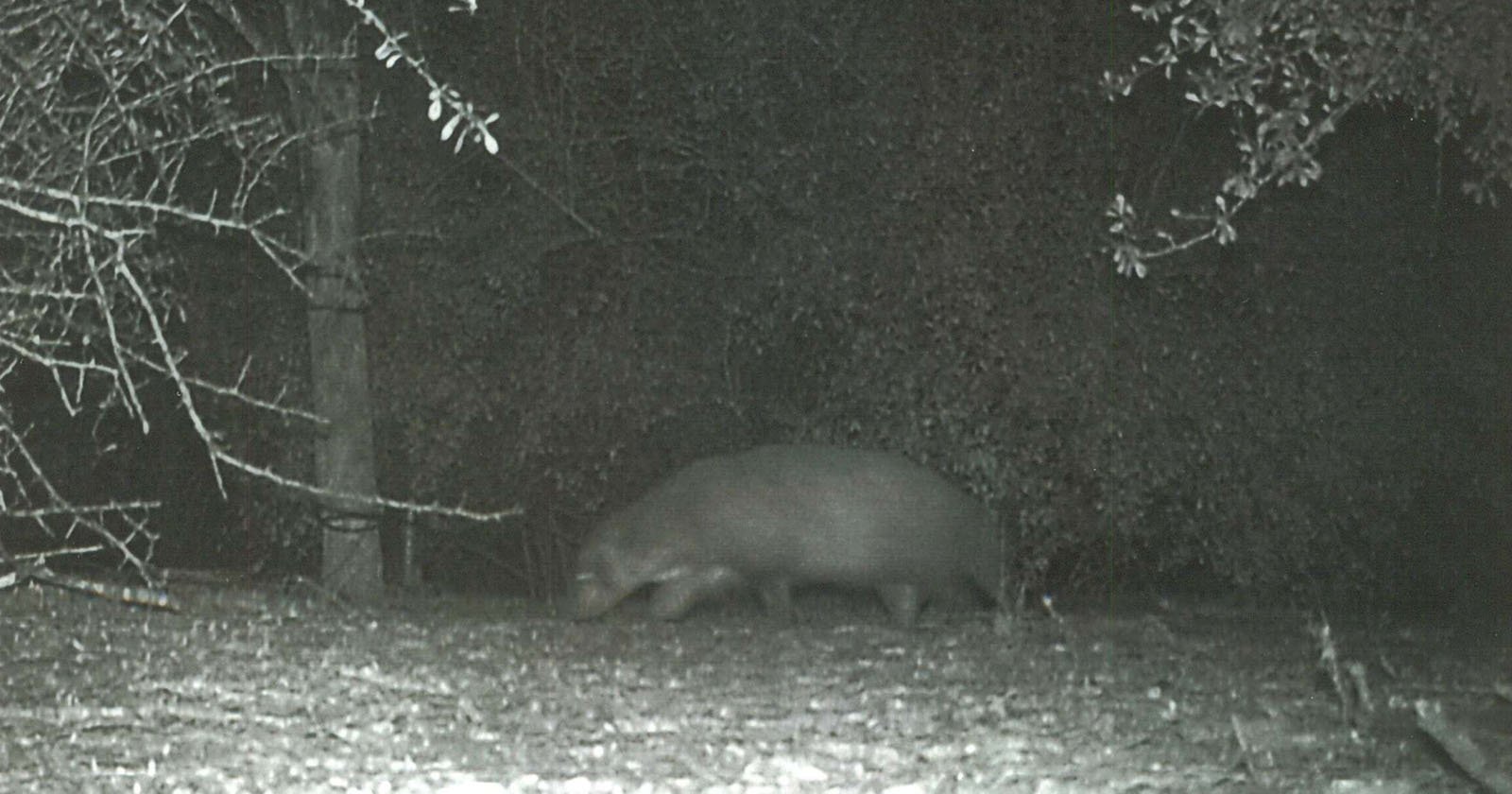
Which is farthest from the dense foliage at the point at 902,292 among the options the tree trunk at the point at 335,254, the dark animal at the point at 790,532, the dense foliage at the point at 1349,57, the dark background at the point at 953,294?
the dense foliage at the point at 1349,57

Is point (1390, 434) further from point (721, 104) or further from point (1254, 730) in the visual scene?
point (1254, 730)

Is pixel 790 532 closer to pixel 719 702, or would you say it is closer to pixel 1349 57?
pixel 719 702

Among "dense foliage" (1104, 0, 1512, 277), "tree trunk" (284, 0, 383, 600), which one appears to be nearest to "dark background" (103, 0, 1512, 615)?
"tree trunk" (284, 0, 383, 600)

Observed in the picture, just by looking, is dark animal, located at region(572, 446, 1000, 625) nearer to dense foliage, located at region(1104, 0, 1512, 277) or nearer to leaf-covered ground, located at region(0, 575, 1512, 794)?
leaf-covered ground, located at region(0, 575, 1512, 794)

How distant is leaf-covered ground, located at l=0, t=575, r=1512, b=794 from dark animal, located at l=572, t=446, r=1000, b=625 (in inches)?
8.3

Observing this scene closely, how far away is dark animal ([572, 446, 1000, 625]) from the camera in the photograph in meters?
8.65

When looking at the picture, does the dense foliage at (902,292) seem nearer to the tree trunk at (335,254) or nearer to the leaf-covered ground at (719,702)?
the tree trunk at (335,254)

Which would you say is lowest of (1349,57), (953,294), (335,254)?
(953,294)

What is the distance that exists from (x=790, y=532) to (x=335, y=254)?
2.70 m

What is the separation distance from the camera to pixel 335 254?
9.81 m

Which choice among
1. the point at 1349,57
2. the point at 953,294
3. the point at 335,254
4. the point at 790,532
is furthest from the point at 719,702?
the point at 335,254

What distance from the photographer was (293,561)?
10.8 meters

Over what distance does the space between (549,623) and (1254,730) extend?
12.4 ft

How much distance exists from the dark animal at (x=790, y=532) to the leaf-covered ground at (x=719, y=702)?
0.21m
